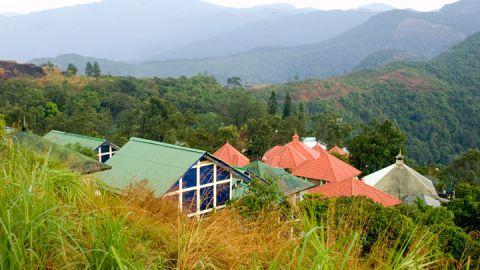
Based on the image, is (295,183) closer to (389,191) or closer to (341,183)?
(341,183)

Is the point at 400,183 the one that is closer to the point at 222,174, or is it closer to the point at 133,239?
the point at 222,174

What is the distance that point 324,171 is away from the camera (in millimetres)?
17938

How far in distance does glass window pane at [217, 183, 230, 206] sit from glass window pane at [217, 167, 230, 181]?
0.58 feet

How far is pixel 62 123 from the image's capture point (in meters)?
28.2

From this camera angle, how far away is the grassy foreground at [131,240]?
221 centimetres

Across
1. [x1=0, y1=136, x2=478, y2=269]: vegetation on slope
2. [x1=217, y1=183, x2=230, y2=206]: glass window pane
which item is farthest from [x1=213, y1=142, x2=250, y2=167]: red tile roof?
[x1=0, y1=136, x2=478, y2=269]: vegetation on slope

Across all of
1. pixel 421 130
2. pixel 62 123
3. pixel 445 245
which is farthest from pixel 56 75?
pixel 445 245

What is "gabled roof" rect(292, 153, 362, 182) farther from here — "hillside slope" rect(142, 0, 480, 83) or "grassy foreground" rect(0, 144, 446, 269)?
"hillside slope" rect(142, 0, 480, 83)

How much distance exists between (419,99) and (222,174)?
52619 mm

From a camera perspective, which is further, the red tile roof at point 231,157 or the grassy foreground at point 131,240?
the red tile roof at point 231,157

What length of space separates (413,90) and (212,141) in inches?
1693

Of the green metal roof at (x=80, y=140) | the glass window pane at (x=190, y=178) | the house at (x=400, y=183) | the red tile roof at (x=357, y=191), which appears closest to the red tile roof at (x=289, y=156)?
the house at (x=400, y=183)

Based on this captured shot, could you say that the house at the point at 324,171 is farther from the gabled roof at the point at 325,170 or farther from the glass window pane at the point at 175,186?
the glass window pane at the point at 175,186

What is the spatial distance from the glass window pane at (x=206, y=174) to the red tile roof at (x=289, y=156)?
11008 mm
